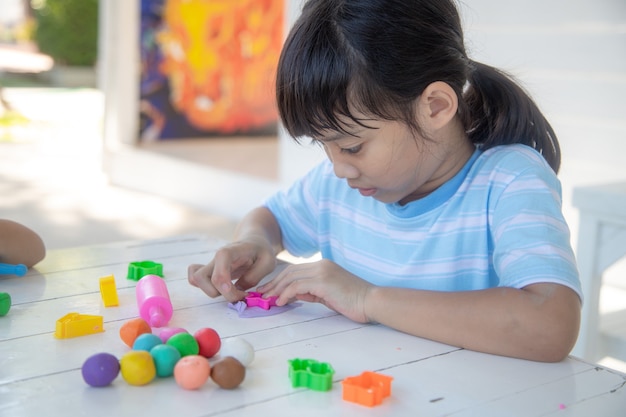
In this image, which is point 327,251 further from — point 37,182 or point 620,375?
point 37,182

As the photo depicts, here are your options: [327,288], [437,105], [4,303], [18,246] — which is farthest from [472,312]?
[18,246]

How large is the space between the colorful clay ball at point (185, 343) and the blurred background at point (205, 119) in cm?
106

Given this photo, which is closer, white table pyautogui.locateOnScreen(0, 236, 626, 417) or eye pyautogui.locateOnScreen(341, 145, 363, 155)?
white table pyautogui.locateOnScreen(0, 236, 626, 417)

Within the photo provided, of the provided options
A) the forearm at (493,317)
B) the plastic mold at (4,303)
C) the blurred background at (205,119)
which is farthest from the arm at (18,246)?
the blurred background at (205,119)

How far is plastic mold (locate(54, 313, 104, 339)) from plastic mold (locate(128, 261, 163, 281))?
8.5 inches

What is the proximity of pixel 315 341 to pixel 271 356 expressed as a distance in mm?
74

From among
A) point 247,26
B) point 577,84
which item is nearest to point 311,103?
point 577,84

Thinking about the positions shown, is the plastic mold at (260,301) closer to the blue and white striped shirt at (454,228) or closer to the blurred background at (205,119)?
the blue and white striped shirt at (454,228)

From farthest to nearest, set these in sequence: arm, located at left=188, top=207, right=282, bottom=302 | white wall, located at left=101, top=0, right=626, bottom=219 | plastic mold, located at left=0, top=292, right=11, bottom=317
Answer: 1. white wall, located at left=101, top=0, right=626, bottom=219
2. arm, located at left=188, top=207, right=282, bottom=302
3. plastic mold, located at left=0, top=292, right=11, bottom=317

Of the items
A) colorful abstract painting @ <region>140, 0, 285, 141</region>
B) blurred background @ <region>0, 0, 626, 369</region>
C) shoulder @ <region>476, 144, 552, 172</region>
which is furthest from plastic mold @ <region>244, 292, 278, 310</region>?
colorful abstract painting @ <region>140, 0, 285, 141</region>

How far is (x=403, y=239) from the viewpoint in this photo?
46.7 inches

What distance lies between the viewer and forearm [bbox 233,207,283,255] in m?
1.29

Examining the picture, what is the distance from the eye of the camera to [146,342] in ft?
2.69

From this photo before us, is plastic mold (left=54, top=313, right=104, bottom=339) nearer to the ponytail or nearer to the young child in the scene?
the young child
